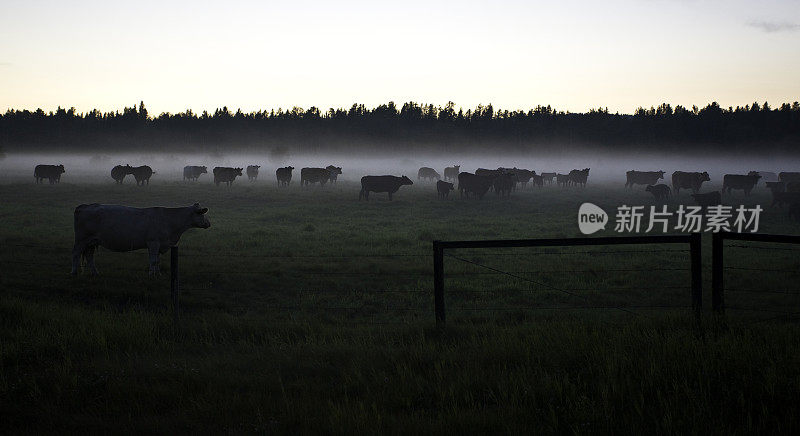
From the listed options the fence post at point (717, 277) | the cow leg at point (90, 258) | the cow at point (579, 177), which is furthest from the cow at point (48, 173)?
the fence post at point (717, 277)

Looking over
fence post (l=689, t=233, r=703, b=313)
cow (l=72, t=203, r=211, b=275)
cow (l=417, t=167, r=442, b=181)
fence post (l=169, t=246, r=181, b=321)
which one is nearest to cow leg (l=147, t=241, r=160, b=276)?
cow (l=72, t=203, r=211, b=275)

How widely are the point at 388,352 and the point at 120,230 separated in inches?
391

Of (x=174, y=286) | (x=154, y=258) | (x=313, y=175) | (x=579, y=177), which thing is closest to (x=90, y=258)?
(x=154, y=258)

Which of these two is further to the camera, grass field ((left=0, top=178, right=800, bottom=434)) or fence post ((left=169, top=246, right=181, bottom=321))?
fence post ((left=169, top=246, right=181, bottom=321))

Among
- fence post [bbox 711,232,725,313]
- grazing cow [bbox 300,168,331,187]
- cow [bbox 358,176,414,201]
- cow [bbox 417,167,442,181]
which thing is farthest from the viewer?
A: cow [bbox 417,167,442,181]

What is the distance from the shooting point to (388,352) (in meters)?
6.52

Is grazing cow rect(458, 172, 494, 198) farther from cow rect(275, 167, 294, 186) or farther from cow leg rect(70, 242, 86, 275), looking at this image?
cow leg rect(70, 242, 86, 275)

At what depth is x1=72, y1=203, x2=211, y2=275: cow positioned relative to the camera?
1316 centimetres

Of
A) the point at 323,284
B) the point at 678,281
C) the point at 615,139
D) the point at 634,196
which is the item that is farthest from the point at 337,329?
the point at 615,139

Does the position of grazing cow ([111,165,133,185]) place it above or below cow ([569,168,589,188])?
above

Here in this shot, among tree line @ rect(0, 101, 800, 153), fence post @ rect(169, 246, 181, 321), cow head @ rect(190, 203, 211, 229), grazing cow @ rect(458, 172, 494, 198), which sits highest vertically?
tree line @ rect(0, 101, 800, 153)

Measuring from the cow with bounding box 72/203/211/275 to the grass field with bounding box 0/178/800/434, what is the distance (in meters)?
0.60

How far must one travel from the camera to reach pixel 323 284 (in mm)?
12453

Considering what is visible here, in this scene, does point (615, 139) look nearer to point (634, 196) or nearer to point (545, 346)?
point (634, 196)
